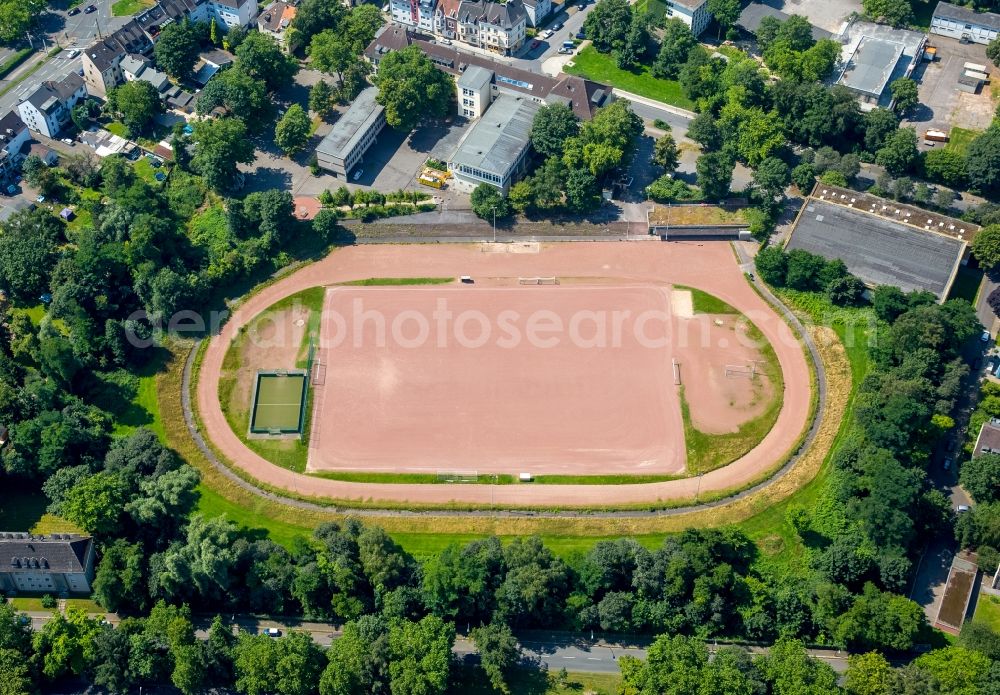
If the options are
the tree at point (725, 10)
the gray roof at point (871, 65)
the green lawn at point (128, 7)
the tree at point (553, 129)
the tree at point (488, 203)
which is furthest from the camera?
the green lawn at point (128, 7)

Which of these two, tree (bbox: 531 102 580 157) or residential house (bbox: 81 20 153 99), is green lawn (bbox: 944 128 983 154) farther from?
residential house (bbox: 81 20 153 99)

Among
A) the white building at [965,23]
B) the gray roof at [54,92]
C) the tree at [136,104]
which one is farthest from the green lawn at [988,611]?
the gray roof at [54,92]

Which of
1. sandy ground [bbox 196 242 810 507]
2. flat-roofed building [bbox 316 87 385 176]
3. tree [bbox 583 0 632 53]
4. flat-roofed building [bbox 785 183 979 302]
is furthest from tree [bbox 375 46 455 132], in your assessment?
flat-roofed building [bbox 785 183 979 302]

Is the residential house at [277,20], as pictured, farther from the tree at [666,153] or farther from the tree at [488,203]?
the tree at [666,153]

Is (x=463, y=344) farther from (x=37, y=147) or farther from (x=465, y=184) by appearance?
(x=37, y=147)

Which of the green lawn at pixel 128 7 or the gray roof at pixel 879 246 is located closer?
the gray roof at pixel 879 246

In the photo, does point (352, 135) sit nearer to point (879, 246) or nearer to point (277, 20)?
point (277, 20)

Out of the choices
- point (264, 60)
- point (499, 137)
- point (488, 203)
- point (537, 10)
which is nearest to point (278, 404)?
point (488, 203)

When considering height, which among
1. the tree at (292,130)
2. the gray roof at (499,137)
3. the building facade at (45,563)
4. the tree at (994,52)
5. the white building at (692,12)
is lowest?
the building facade at (45,563)
